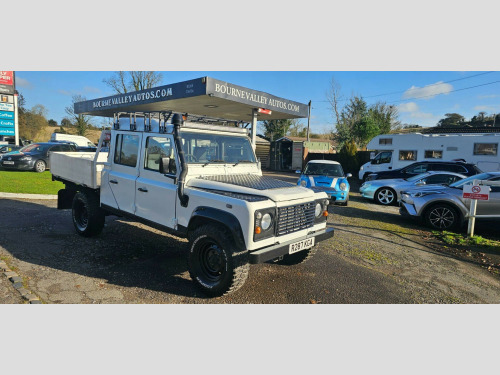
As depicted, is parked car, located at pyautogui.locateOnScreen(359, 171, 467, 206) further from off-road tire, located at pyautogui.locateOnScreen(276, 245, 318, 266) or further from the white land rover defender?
the white land rover defender

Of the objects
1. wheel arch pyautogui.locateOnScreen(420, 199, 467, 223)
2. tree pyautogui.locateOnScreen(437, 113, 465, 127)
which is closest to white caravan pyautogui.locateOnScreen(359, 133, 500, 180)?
wheel arch pyautogui.locateOnScreen(420, 199, 467, 223)

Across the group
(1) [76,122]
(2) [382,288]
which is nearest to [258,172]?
(2) [382,288]

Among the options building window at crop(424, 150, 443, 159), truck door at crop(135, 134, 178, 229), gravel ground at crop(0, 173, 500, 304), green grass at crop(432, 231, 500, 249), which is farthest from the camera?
building window at crop(424, 150, 443, 159)

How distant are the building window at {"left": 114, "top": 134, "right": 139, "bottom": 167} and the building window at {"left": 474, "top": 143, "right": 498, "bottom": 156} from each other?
53.7 ft

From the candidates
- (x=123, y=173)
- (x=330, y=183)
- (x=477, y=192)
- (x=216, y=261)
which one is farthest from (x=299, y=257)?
(x=330, y=183)

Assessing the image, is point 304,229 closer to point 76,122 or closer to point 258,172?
point 258,172

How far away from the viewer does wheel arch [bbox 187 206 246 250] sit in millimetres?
3320

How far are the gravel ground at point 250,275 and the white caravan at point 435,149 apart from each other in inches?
427

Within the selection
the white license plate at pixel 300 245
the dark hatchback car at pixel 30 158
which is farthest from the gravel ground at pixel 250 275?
the dark hatchback car at pixel 30 158

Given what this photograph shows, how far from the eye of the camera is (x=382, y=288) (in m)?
4.20

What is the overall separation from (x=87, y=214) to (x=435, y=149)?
16.7 m

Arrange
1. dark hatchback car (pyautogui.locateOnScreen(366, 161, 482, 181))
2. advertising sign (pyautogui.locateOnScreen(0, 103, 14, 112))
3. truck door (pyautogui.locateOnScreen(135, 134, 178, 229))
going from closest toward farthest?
truck door (pyautogui.locateOnScreen(135, 134, 178, 229)), dark hatchback car (pyautogui.locateOnScreen(366, 161, 482, 181)), advertising sign (pyautogui.locateOnScreen(0, 103, 14, 112))

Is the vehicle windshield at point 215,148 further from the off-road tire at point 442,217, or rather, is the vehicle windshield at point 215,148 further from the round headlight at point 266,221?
the off-road tire at point 442,217

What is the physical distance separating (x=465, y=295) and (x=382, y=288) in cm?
109
